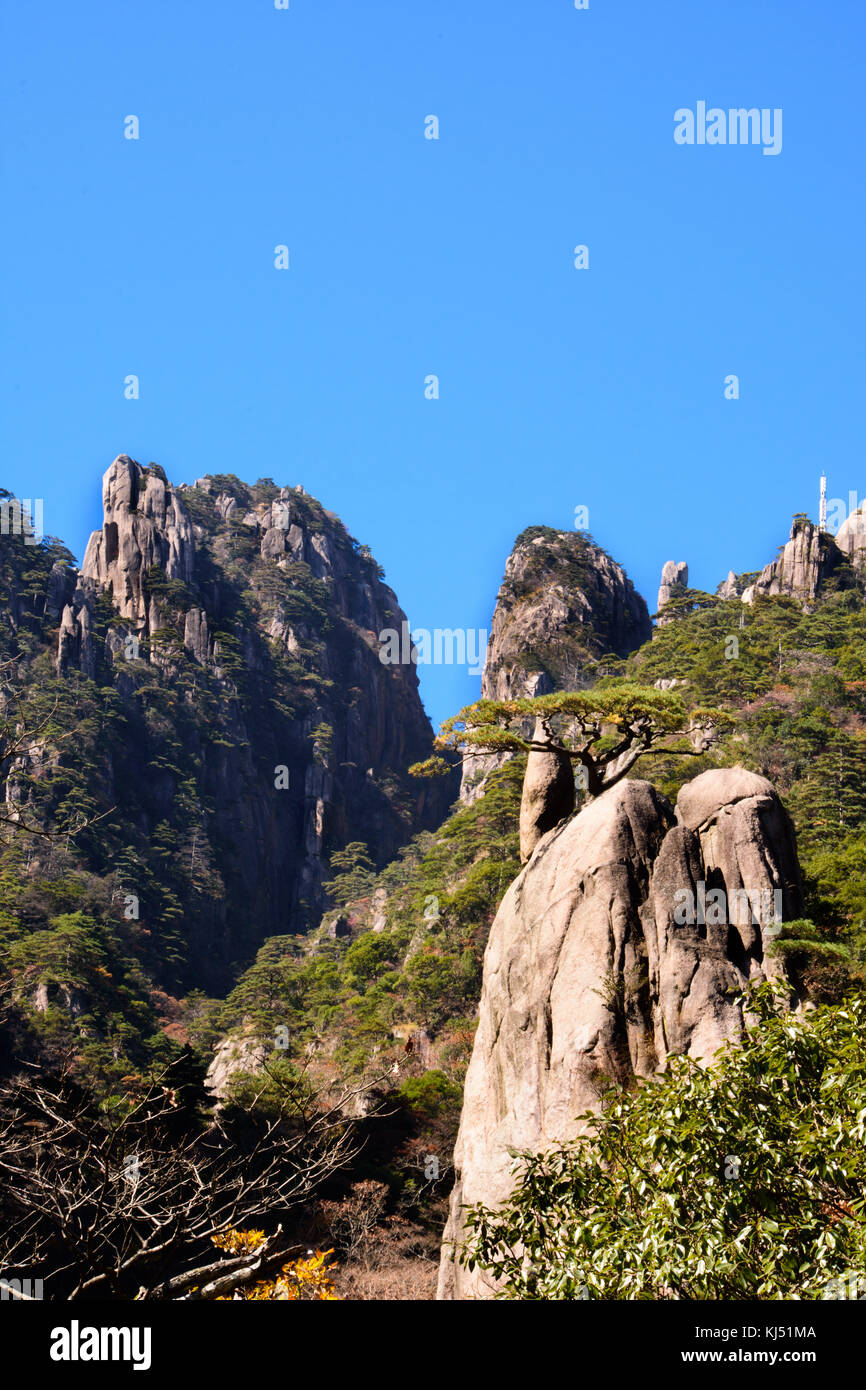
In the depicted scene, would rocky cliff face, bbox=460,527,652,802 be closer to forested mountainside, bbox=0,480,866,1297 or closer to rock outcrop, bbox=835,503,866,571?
forested mountainside, bbox=0,480,866,1297

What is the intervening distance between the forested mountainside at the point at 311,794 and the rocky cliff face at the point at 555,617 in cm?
19

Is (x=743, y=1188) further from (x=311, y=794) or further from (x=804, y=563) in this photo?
(x=311, y=794)

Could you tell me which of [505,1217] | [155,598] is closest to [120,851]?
[155,598]

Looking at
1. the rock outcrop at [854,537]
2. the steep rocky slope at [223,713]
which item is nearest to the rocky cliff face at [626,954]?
the steep rocky slope at [223,713]

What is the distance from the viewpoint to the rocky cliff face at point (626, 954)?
16000 mm

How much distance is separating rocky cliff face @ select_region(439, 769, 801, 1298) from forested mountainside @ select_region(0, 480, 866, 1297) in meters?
0.97

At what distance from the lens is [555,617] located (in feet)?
239

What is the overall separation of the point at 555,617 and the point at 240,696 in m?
27.9

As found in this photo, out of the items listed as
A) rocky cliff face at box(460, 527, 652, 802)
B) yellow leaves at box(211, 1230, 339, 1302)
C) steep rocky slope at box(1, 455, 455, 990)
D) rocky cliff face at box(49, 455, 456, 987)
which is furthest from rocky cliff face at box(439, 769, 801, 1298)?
rocky cliff face at box(49, 455, 456, 987)

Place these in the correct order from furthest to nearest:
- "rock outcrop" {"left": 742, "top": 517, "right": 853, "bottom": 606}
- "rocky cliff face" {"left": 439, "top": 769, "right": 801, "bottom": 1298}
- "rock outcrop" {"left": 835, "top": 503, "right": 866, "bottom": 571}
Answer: "rock outcrop" {"left": 835, "top": 503, "right": 866, "bottom": 571} → "rock outcrop" {"left": 742, "top": 517, "right": 853, "bottom": 606} → "rocky cliff face" {"left": 439, "top": 769, "right": 801, "bottom": 1298}

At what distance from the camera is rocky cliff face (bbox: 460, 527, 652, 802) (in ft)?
234

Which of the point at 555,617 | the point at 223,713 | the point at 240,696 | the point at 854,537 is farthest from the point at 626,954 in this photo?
the point at 240,696

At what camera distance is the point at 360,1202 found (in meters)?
25.5

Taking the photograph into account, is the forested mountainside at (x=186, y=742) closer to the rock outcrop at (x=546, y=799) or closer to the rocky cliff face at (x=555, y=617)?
the rocky cliff face at (x=555, y=617)
